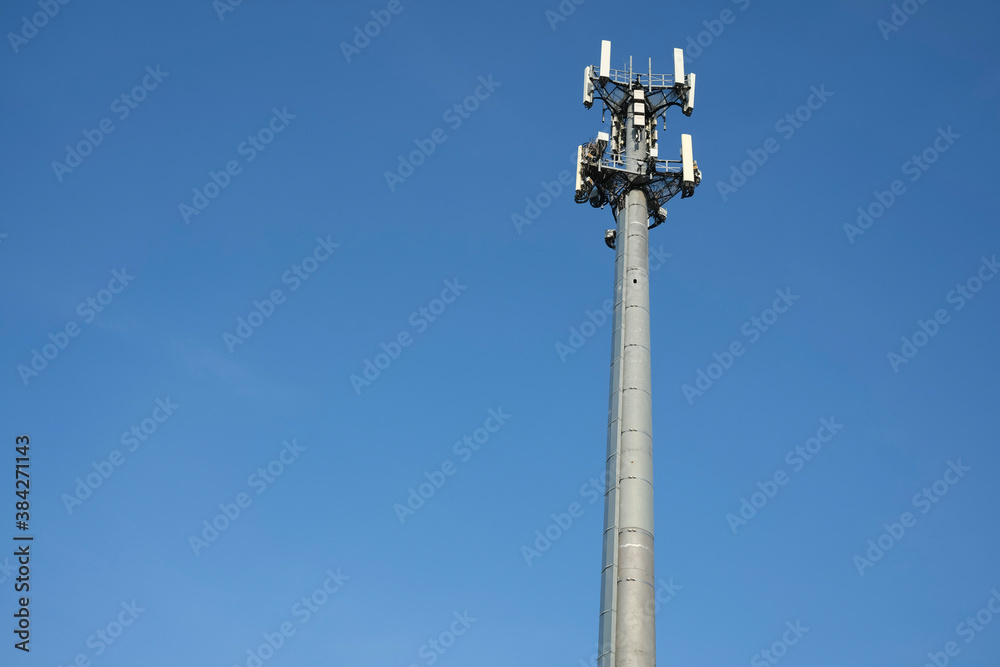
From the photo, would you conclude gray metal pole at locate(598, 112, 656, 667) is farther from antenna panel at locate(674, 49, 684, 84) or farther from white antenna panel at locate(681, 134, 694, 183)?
antenna panel at locate(674, 49, 684, 84)

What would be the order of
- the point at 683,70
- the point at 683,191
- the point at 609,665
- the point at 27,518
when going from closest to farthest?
the point at 609,665, the point at 27,518, the point at 683,191, the point at 683,70

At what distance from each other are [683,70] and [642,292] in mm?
17884

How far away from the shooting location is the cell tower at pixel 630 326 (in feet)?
160

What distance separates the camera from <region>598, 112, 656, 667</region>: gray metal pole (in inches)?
1891

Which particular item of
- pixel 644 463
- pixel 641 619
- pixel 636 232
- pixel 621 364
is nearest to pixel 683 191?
pixel 636 232

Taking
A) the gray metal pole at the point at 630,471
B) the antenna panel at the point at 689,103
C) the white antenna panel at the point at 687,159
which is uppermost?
the antenna panel at the point at 689,103

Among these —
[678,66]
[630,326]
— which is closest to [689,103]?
[678,66]

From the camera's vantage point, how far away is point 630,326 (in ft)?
188

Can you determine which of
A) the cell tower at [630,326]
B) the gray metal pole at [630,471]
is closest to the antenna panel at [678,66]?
the cell tower at [630,326]

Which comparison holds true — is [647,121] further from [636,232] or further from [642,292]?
[642,292]

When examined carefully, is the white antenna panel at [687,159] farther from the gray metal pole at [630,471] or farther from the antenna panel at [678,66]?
the antenna panel at [678,66]

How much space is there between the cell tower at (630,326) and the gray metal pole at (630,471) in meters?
0.05

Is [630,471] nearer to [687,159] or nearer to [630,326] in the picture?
[630,326]

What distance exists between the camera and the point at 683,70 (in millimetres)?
67938
